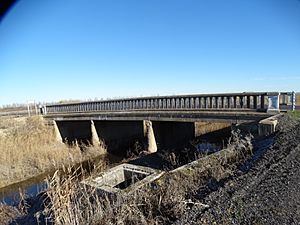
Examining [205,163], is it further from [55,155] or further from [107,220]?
[55,155]

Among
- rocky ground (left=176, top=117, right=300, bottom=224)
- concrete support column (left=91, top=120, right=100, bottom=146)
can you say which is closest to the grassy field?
rocky ground (left=176, top=117, right=300, bottom=224)

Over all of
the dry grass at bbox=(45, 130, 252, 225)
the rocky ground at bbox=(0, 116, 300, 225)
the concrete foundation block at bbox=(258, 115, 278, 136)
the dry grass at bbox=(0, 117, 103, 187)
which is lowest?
the dry grass at bbox=(0, 117, 103, 187)

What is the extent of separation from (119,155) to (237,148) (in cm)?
1020

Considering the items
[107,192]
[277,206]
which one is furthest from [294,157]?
[107,192]

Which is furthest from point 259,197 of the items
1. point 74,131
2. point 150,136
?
point 74,131

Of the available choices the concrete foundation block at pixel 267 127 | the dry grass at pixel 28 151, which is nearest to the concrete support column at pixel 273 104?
the concrete foundation block at pixel 267 127

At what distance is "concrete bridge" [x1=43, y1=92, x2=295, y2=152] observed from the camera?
10070mm

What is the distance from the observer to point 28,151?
13.1 meters

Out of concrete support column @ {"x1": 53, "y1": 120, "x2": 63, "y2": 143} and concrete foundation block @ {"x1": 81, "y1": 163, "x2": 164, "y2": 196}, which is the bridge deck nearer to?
concrete support column @ {"x1": 53, "y1": 120, "x2": 63, "y2": 143}

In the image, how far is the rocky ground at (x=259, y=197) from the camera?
306cm

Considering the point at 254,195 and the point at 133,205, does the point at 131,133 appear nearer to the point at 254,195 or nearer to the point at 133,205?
the point at 133,205

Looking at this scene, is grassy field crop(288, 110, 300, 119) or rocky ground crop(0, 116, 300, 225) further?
grassy field crop(288, 110, 300, 119)

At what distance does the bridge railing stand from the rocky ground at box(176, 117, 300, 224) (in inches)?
193

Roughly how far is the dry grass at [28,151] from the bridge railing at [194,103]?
3.23m
